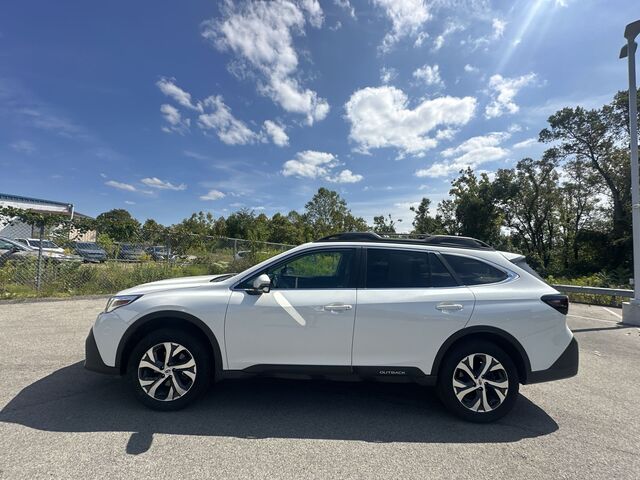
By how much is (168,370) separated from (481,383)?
9.76 ft

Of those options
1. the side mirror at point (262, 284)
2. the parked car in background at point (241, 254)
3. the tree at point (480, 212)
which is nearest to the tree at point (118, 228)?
the parked car in background at point (241, 254)

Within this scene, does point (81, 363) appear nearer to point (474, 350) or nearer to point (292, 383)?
point (292, 383)

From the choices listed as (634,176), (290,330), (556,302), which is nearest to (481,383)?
(556,302)

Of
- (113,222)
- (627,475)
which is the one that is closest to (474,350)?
(627,475)

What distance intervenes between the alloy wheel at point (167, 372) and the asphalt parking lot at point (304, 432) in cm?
20

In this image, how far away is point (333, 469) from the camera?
2.46 meters

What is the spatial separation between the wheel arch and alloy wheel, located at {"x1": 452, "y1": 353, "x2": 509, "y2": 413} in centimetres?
17

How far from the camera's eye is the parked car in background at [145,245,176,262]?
34.3 ft

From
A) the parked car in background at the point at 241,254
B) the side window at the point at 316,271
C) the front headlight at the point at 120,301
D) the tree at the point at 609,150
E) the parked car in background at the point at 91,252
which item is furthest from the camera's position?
Answer: the tree at the point at 609,150

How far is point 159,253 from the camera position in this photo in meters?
10.6

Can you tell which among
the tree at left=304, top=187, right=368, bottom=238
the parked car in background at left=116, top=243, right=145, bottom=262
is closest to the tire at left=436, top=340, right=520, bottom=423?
the parked car in background at left=116, top=243, right=145, bottom=262

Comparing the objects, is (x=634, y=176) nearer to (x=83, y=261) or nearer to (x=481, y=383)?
(x=481, y=383)

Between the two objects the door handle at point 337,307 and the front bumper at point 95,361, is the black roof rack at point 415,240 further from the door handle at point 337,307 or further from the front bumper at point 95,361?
the front bumper at point 95,361

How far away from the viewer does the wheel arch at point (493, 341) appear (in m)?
3.16
